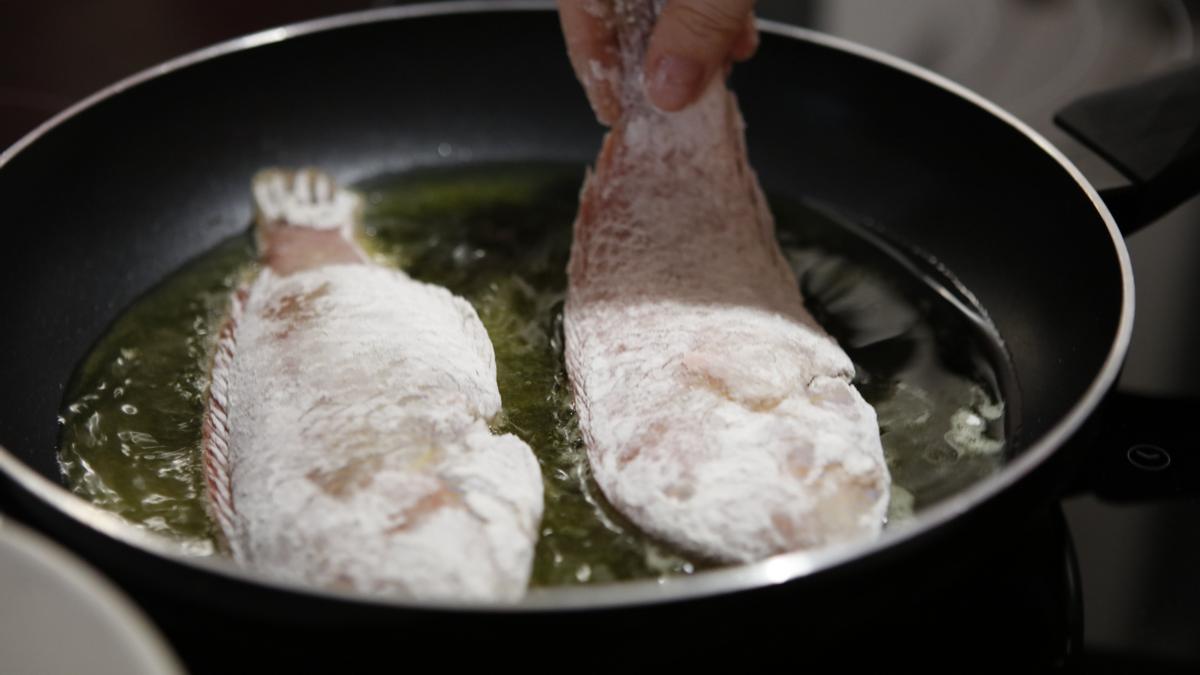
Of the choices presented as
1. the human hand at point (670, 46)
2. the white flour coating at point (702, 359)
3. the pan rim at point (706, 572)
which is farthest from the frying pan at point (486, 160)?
the human hand at point (670, 46)

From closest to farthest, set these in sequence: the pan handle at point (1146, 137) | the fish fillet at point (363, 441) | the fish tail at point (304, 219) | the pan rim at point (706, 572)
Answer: the pan rim at point (706, 572)
the fish fillet at point (363, 441)
the pan handle at point (1146, 137)
the fish tail at point (304, 219)

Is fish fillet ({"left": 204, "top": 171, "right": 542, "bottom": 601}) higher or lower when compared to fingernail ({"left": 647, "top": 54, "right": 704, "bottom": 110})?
lower

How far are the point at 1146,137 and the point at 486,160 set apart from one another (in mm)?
963

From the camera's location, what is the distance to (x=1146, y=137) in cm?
136

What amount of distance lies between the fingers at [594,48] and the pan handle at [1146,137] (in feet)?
2.05

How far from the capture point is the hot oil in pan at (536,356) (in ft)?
3.51

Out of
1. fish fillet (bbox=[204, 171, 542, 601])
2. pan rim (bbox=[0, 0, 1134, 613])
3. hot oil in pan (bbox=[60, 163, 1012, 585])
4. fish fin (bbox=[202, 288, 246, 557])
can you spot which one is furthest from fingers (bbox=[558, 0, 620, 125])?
pan rim (bbox=[0, 0, 1134, 613])

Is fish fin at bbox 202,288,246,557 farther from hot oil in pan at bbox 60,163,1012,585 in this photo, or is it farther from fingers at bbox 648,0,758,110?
fingers at bbox 648,0,758,110

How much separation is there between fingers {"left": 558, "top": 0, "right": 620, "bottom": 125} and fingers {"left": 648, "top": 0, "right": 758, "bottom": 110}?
66mm

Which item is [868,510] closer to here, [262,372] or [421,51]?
[262,372]

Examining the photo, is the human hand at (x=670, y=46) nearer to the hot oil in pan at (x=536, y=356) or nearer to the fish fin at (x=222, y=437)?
the hot oil in pan at (x=536, y=356)

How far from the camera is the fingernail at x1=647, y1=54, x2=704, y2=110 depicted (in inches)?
52.8

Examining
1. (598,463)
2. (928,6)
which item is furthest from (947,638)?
(928,6)

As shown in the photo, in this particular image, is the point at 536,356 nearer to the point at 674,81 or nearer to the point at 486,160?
the point at 674,81
